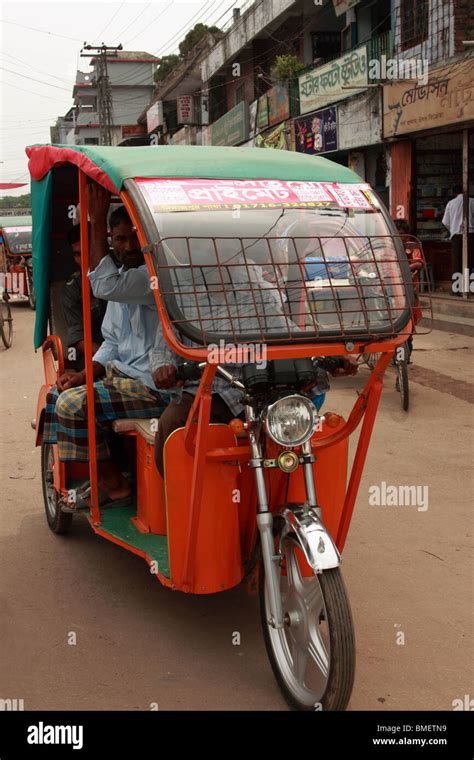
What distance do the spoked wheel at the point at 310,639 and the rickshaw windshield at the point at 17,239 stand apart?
15.0 metres

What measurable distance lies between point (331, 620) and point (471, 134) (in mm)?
12463

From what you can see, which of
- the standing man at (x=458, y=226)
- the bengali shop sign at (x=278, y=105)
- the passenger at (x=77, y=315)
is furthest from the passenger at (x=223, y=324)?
the bengali shop sign at (x=278, y=105)

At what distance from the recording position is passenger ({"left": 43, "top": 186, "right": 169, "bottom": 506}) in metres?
3.71

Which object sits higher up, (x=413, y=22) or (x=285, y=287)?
(x=413, y=22)

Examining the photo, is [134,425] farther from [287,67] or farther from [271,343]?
[287,67]

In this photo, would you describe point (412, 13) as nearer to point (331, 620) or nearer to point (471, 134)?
point (471, 134)

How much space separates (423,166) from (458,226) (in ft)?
7.58

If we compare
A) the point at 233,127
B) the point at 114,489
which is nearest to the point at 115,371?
the point at 114,489

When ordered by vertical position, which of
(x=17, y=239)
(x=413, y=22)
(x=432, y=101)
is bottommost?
(x=17, y=239)

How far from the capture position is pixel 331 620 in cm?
277

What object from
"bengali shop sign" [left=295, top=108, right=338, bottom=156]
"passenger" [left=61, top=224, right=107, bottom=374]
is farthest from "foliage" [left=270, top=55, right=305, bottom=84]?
"passenger" [left=61, top=224, right=107, bottom=374]

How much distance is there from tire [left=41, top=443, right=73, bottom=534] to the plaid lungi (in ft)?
2.23

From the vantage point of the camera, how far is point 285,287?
299 cm
